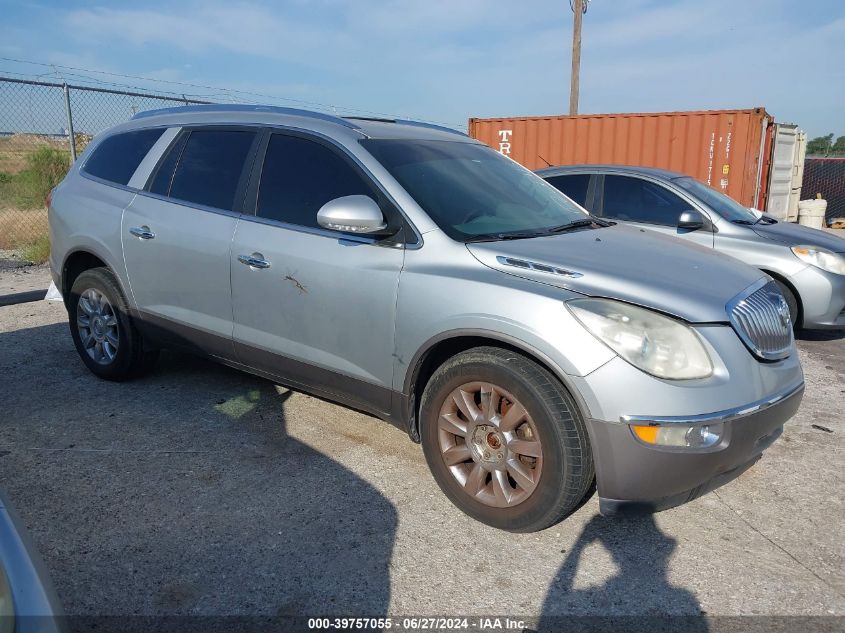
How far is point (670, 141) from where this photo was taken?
11.4 metres

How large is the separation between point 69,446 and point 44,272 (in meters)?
6.50

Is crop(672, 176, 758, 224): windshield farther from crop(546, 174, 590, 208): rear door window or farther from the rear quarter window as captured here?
the rear quarter window

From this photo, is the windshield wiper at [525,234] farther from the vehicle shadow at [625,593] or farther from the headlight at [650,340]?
the vehicle shadow at [625,593]

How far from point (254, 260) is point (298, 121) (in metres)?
0.83

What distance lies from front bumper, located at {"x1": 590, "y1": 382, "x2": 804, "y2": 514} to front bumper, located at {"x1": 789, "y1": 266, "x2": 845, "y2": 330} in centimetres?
383

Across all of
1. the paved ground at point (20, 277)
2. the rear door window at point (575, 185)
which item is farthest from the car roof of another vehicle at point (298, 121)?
the paved ground at point (20, 277)

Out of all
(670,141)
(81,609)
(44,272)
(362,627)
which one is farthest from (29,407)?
(670,141)

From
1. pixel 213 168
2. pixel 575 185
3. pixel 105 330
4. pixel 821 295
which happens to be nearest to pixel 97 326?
pixel 105 330

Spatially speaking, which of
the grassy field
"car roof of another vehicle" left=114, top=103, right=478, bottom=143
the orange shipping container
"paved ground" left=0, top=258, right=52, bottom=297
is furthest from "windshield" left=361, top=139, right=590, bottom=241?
the grassy field

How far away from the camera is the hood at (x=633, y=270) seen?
109 inches

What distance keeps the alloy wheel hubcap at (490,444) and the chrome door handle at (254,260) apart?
1284 mm

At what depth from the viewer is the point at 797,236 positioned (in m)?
6.44

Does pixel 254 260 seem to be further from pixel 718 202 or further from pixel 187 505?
pixel 718 202

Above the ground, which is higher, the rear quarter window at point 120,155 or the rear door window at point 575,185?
the rear quarter window at point 120,155
